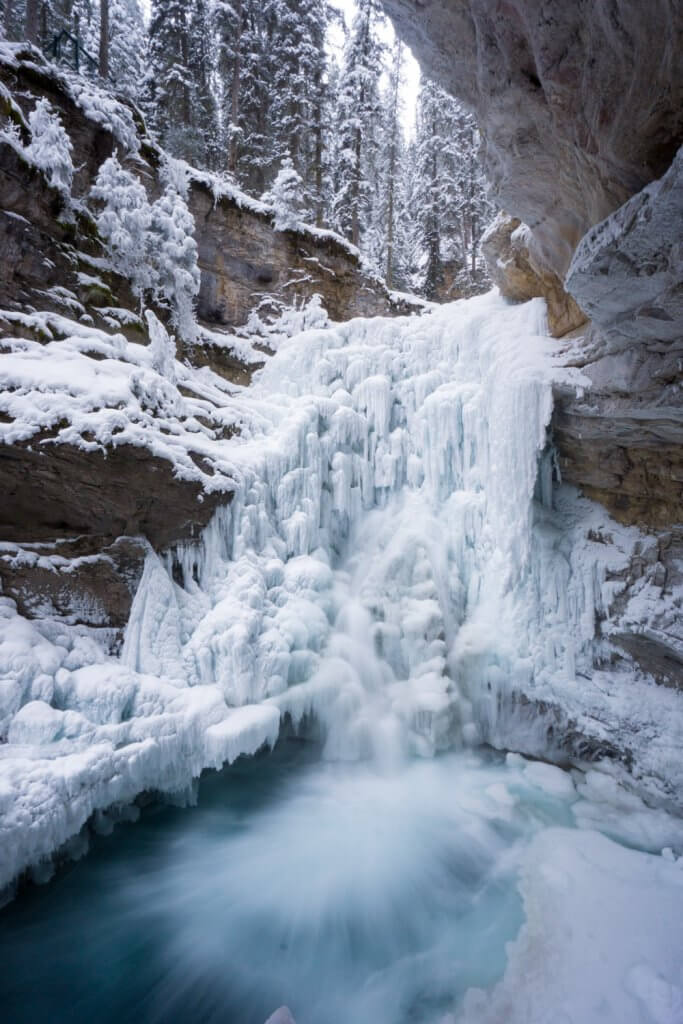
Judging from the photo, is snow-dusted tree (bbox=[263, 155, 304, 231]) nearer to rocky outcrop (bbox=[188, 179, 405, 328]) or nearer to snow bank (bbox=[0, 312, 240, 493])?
rocky outcrop (bbox=[188, 179, 405, 328])

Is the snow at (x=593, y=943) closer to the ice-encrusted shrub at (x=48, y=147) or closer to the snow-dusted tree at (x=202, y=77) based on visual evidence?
the ice-encrusted shrub at (x=48, y=147)

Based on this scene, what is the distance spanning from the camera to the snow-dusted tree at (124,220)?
26.8ft

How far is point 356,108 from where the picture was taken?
1633cm

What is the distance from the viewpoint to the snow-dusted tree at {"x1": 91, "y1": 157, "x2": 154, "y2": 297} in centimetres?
817

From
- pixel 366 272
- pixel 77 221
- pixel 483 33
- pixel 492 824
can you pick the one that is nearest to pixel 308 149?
pixel 366 272

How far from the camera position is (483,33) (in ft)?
11.3

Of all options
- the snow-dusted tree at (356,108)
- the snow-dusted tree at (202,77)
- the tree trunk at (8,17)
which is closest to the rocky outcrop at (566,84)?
the snow-dusted tree at (356,108)

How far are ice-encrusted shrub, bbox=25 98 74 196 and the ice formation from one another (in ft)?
8.94

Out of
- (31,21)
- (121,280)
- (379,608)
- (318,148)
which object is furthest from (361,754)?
(318,148)

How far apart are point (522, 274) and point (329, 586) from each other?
5552mm

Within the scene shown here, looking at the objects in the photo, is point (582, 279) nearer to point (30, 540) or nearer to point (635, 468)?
point (635, 468)

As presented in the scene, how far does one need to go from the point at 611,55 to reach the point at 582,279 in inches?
57.5

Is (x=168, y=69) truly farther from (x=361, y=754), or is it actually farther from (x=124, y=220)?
(x=361, y=754)

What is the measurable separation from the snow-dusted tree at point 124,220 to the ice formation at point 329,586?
2.08 m
